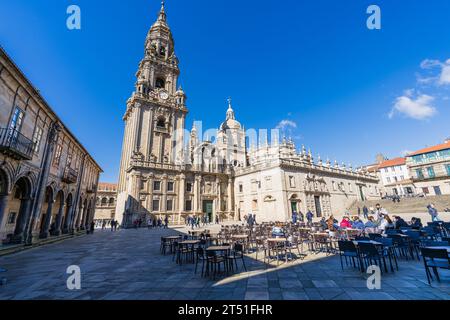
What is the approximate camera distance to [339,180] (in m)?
32.8

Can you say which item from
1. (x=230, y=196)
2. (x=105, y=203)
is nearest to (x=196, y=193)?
(x=230, y=196)

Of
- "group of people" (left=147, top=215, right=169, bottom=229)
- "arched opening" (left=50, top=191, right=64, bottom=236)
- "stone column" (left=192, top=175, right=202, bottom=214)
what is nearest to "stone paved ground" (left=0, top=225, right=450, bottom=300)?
"arched opening" (left=50, top=191, right=64, bottom=236)

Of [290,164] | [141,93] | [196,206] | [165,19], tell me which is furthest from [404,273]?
[165,19]

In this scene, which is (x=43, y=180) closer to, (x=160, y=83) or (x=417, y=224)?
(x=417, y=224)

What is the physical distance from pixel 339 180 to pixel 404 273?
30548mm

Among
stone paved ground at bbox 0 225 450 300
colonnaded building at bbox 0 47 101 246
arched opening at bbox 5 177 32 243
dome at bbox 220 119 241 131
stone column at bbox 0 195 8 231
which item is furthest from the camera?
dome at bbox 220 119 241 131

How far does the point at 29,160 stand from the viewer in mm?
11562

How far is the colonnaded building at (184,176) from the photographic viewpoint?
88.4ft

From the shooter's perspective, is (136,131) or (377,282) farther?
(136,131)

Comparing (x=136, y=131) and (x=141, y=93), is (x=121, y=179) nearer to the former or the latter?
(x=136, y=131)

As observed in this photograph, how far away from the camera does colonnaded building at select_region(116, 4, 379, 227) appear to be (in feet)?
88.4

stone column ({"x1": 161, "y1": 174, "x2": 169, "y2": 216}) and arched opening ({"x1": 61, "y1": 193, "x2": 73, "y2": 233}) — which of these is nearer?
arched opening ({"x1": 61, "y1": 193, "x2": 73, "y2": 233})

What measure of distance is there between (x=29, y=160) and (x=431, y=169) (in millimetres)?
52578

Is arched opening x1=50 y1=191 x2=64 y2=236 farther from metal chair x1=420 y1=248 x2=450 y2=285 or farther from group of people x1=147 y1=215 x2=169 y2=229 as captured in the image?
metal chair x1=420 y1=248 x2=450 y2=285
